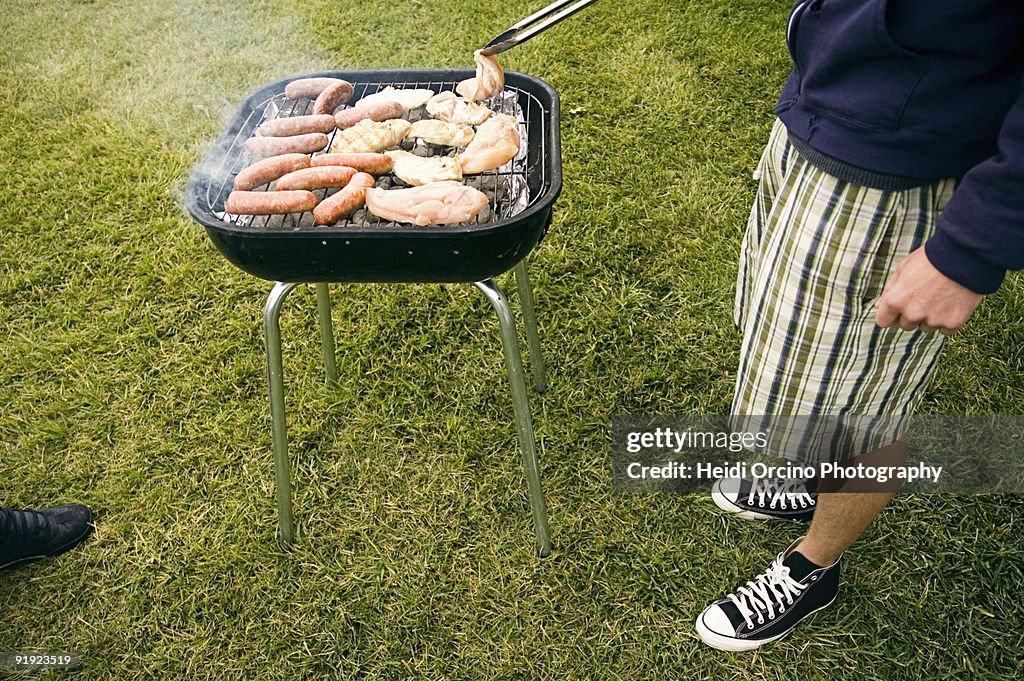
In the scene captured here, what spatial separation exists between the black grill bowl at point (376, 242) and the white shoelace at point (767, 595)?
3.94ft

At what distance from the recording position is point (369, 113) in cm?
220

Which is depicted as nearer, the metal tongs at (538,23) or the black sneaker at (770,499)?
the metal tongs at (538,23)

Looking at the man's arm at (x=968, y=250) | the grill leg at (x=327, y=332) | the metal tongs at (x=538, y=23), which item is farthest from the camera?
the grill leg at (x=327, y=332)

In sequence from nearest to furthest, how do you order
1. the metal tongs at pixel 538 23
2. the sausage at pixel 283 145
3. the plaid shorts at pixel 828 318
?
the plaid shorts at pixel 828 318, the metal tongs at pixel 538 23, the sausage at pixel 283 145

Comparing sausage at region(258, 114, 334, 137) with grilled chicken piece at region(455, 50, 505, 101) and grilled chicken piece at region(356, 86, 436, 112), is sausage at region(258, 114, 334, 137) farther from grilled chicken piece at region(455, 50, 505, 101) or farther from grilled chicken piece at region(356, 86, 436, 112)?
grilled chicken piece at region(455, 50, 505, 101)

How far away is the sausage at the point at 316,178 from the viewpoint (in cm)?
196

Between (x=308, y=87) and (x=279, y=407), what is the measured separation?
3.14 feet

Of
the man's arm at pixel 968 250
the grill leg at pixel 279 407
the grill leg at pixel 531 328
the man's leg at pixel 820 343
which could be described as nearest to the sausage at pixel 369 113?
the grill leg at pixel 279 407

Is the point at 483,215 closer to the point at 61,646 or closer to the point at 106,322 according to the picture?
the point at 61,646

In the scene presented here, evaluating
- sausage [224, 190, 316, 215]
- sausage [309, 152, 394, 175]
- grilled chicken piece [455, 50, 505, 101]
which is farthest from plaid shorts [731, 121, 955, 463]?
sausage [224, 190, 316, 215]

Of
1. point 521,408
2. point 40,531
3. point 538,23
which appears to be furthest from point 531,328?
point 40,531

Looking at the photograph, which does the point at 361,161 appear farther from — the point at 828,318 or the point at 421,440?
the point at 828,318

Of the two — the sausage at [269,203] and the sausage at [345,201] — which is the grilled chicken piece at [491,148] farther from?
the sausage at [269,203]

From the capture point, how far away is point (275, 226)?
1861 mm
